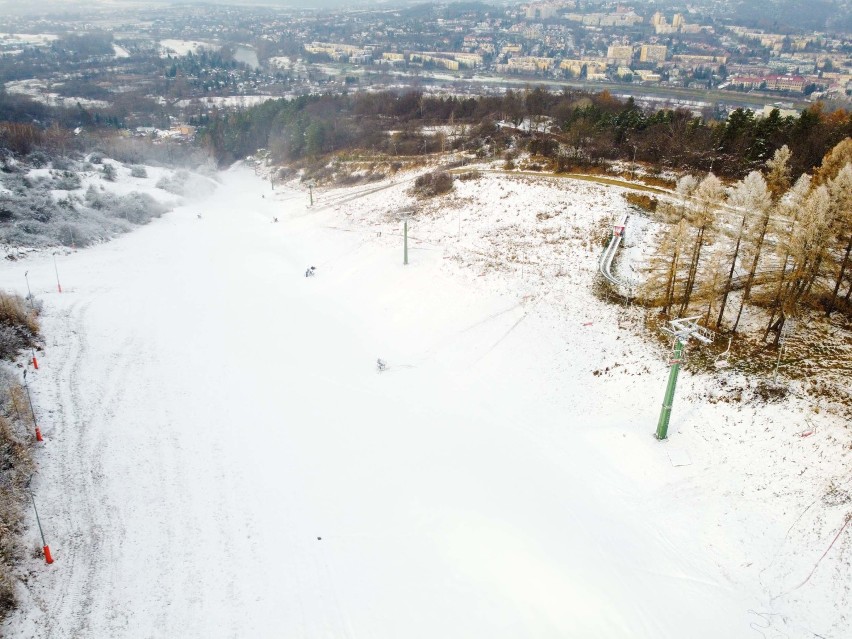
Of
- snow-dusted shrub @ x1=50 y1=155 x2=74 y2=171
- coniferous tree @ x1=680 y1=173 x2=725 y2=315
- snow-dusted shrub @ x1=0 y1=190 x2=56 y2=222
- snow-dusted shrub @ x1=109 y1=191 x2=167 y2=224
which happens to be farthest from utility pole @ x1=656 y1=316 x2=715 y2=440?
snow-dusted shrub @ x1=50 y1=155 x2=74 y2=171

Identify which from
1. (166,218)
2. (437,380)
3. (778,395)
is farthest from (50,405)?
(166,218)

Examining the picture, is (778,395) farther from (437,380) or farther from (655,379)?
(437,380)

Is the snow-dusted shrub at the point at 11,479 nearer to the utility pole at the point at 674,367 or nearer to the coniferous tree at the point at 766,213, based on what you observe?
the utility pole at the point at 674,367

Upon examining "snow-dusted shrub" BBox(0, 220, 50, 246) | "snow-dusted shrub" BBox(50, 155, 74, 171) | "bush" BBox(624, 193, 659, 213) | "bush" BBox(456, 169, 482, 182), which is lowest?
"snow-dusted shrub" BBox(0, 220, 50, 246)

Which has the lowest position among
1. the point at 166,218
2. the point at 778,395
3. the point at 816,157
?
the point at 166,218

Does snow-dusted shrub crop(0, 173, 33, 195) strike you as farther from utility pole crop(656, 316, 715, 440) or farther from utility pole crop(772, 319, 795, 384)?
utility pole crop(772, 319, 795, 384)

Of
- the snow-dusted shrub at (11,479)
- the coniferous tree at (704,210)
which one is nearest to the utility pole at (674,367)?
the coniferous tree at (704,210)
